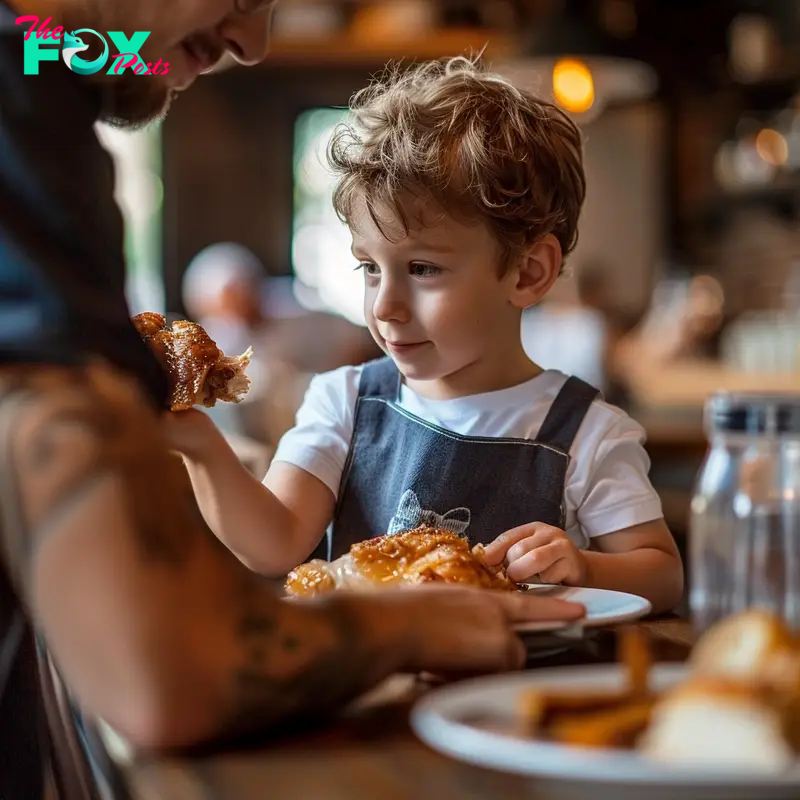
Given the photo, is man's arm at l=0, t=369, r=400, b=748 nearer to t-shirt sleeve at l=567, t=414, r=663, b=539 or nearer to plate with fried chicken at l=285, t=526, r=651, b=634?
plate with fried chicken at l=285, t=526, r=651, b=634

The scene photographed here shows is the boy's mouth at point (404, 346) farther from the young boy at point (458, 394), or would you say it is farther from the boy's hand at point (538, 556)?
the boy's hand at point (538, 556)

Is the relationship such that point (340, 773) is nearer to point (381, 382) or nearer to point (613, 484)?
point (613, 484)

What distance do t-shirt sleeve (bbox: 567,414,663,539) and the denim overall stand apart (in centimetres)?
2

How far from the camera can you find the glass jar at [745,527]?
0.98 m

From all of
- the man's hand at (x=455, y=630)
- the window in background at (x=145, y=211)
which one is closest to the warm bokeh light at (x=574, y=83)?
the window in background at (x=145, y=211)

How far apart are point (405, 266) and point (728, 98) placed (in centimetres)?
838

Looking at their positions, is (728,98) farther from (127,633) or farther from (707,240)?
(127,633)

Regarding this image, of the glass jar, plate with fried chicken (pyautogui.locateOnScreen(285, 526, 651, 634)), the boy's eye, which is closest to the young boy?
the boy's eye

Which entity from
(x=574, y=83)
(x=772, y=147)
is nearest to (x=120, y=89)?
(x=574, y=83)

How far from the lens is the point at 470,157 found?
1499mm

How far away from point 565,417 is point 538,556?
0.37m

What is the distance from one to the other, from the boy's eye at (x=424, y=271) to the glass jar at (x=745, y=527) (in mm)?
544

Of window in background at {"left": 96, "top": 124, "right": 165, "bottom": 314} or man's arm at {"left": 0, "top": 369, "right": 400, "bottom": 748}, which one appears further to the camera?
window in background at {"left": 96, "top": 124, "right": 165, "bottom": 314}

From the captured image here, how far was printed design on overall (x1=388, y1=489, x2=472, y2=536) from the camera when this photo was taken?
152cm
